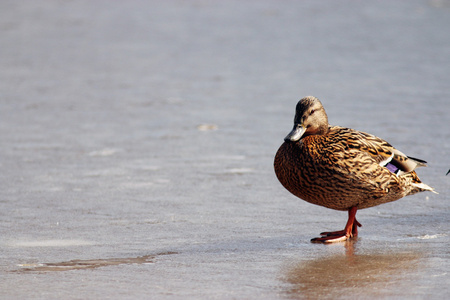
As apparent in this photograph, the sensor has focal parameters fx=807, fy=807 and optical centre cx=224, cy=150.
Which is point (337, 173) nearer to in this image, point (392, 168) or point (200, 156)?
point (392, 168)

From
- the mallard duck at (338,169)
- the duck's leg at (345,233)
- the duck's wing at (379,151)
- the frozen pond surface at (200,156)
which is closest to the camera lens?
the frozen pond surface at (200,156)

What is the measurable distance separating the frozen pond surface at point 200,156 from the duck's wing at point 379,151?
1.20ft

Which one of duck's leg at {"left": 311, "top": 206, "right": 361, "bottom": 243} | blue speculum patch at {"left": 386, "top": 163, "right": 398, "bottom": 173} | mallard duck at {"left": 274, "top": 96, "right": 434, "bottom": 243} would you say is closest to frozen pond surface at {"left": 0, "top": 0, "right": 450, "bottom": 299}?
duck's leg at {"left": 311, "top": 206, "right": 361, "bottom": 243}

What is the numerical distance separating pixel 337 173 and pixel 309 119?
46 cm

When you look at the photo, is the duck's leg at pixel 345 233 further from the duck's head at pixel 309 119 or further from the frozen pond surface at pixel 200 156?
the duck's head at pixel 309 119

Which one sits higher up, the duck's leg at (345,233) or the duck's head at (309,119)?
the duck's head at (309,119)

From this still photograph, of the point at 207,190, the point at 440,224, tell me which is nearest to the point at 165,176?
the point at 207,190

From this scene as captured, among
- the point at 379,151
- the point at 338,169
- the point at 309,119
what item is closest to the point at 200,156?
the point at 309,119

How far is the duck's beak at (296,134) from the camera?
16.7 ft

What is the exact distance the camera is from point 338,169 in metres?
4.98

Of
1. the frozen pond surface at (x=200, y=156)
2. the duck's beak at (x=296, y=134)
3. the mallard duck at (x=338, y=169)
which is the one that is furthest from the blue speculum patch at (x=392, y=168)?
the duck's beak at (x=296, y=134)

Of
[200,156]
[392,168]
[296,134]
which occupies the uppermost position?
[296,134]

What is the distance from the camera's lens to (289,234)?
16.6ft

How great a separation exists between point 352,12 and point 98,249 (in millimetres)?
14582
